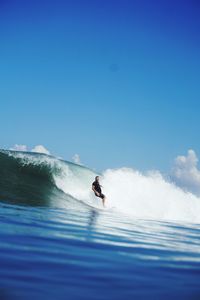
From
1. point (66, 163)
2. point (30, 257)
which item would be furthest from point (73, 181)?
point (30, 257)

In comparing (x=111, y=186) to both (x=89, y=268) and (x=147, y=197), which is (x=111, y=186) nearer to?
(x=147, y=197)

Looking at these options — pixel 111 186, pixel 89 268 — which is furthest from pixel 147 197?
pixel 89 268

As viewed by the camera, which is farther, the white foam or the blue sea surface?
the white foam

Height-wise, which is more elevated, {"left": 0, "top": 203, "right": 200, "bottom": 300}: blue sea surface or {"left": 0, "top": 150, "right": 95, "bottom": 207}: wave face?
{"left": 0, "top": 150, "right": 95, "bottom": 207}: wave face

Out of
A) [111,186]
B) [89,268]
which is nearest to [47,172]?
[111,186]

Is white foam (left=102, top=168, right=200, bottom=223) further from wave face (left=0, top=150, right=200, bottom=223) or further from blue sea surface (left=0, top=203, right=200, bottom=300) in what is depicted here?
blue sea surface (left=0, top=203, right=200, bottom=300)

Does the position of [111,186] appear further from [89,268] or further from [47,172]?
[89,268]

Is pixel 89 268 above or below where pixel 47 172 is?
below

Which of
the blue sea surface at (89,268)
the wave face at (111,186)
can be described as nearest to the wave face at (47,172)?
the wave face at (111,186)

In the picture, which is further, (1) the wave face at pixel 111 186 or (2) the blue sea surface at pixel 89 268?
(1) the wave face at pixel 111 186

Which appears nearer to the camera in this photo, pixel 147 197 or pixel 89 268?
pixel 89 268

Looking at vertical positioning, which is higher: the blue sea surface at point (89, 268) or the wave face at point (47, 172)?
the wave face at point (47, 172)

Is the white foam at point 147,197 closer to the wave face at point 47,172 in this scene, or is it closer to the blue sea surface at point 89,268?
the wave face at point 47,172

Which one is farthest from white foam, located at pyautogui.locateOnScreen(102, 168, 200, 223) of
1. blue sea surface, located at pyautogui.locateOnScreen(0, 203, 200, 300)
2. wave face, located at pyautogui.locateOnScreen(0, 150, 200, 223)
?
blue sea surface, located at pyautogui.locateOnScreen(0, 203, 200, 300)
